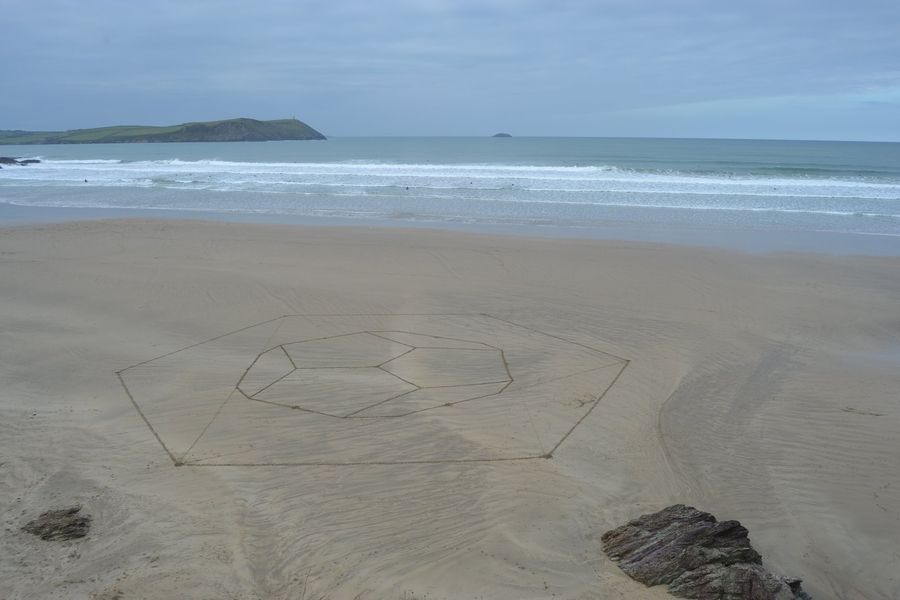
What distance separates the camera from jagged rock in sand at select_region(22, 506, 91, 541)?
4.50m

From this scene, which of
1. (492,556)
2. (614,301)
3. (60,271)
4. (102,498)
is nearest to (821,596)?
(492,556)

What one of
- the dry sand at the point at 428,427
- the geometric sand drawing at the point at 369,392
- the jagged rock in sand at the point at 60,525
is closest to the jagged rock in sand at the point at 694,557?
the dry sand at the point at 428,427

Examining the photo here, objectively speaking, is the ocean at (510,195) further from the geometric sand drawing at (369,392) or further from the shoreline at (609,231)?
the geometric sand drawing at (369,392)

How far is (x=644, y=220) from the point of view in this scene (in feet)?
64.0

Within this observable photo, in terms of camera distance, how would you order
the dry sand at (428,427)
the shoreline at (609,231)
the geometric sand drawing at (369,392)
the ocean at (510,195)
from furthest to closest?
the ocean at (510,195)
the shoreline at (609,231)
the geometric sand drawing at (369,392)
the dry sand at (428,427)

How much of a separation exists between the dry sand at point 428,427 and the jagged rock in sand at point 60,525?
0.10 metres

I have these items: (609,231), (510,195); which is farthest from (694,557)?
(510,195)

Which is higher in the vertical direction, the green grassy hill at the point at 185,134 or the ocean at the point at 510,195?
the green grassy hill at the point at 185,134

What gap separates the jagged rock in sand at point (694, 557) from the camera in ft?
12.3

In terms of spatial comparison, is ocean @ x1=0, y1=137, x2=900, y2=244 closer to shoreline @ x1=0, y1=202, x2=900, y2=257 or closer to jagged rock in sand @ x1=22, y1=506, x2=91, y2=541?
shoreline @ x1=0, y1=202, x2=900, y2=257

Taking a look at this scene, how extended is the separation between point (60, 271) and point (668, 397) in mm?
11387

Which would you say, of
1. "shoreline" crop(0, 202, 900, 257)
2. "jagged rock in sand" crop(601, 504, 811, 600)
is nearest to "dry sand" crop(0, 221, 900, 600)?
"jagged rock in sand" crop(601, 504, 811, 600)

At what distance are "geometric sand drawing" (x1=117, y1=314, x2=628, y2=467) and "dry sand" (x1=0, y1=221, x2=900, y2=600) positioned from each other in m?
0.04

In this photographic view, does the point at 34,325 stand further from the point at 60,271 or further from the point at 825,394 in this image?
the point at 825,394
